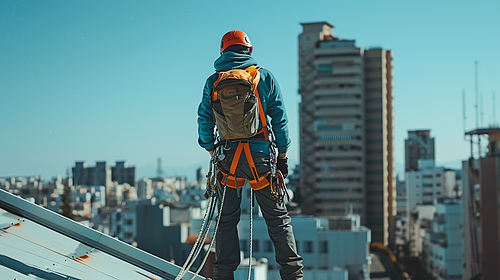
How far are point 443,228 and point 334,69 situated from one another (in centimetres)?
2251

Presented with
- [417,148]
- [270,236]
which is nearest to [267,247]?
[270,236]

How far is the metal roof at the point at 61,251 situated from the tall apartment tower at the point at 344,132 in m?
53.8

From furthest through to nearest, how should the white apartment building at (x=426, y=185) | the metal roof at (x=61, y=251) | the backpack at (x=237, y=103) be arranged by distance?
1. the white apartment building at (x=426, y=185)
2. the backpack at (x=237, y=103)
3. the metal roof at (x=61, y=251)

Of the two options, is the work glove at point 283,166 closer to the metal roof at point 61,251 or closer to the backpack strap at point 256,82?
the backpack strap at point 256,82

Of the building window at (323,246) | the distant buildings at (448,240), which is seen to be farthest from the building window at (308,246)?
the distant buildings at (448,240)

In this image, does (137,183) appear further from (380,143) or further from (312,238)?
(312,238)

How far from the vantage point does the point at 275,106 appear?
3.20 meters

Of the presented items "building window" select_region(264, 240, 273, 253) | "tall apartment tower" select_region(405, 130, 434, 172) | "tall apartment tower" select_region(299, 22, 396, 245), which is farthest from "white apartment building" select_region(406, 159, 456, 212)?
"building window" select_region(264, 240, 273, 253)

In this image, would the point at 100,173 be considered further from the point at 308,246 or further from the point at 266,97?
the point at 266,97

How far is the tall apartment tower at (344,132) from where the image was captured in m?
57.0

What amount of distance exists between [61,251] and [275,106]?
1480 millimetres

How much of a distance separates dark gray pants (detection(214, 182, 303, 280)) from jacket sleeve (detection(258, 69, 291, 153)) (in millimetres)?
343

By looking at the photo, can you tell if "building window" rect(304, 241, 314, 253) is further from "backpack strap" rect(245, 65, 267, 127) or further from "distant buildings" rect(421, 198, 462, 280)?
"backpack strap" rect(245, 65, 267, 127)

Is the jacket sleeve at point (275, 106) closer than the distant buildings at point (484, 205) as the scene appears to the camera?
Yes
